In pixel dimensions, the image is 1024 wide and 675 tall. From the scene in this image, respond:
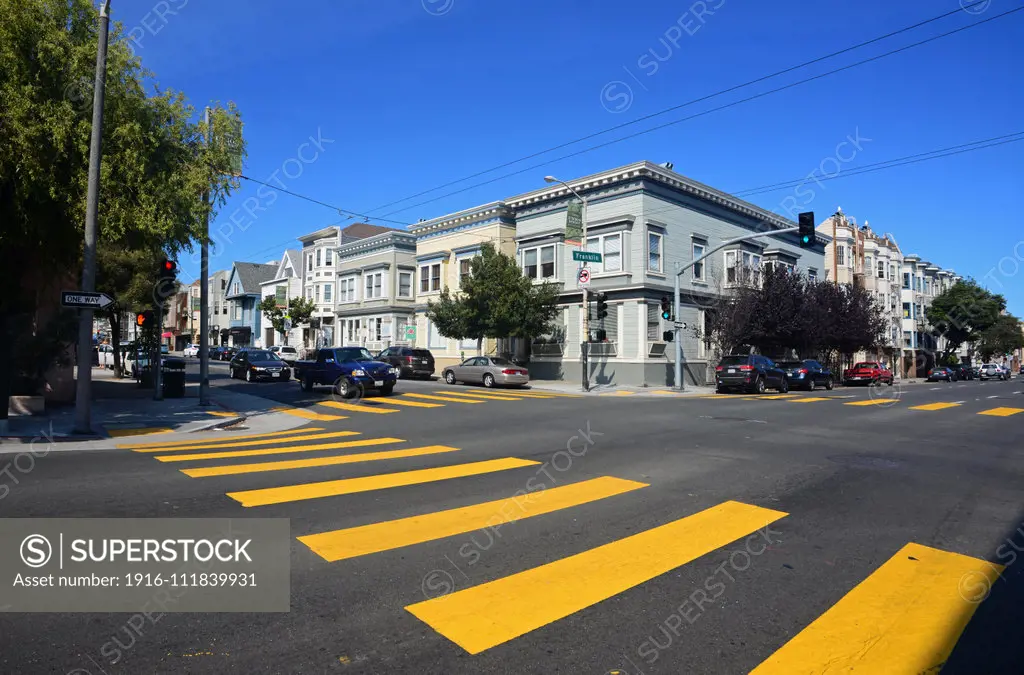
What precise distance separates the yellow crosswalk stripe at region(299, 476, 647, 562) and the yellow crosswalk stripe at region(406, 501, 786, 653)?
43.6 inches

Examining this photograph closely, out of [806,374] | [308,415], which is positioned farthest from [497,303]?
[806,374]

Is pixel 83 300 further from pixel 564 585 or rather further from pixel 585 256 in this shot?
pixel 585 256

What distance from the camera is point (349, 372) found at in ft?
68.8

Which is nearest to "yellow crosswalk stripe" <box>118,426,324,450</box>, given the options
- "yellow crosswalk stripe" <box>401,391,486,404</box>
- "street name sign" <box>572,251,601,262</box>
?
"yellow crosswalk stripe" <box>401,391,486,404</box>

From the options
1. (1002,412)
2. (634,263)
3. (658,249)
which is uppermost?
(658,249)

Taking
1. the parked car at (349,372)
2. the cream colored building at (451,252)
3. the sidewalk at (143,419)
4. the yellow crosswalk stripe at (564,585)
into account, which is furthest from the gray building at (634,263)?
the yellow crosswalk stripe at (564,585)

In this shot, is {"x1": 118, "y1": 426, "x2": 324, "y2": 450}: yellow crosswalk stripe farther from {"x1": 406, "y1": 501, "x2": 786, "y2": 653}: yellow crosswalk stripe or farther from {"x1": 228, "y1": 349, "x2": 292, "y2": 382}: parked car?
{"x1": 228, "y1": 349, "x2": 292, "y2": 382}: parked car

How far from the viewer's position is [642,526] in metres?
5.70

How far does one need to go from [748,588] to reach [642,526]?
148 centimetres

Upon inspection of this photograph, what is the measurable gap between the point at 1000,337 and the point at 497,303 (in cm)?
7273

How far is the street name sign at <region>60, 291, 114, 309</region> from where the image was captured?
36.9 feet

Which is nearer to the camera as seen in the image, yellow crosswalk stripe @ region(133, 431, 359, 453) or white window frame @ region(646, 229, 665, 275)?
yellow crosswalk stripe @ region(133, 431, 359, 453)

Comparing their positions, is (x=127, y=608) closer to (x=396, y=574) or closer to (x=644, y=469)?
(x=396, y=574)

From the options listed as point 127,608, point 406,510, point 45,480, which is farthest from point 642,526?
point 45,480
